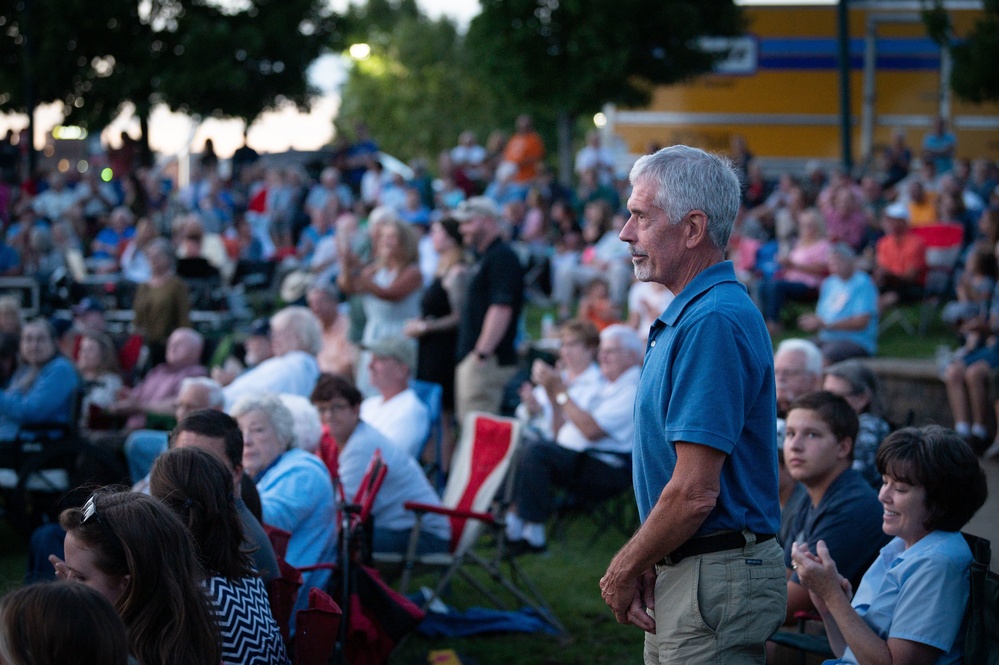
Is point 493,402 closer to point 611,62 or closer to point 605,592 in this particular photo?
point 605,592

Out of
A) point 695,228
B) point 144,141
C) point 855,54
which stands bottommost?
point 695,228

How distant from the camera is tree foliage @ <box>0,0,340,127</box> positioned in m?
21.3

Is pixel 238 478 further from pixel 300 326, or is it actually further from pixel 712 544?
pixel 300 326

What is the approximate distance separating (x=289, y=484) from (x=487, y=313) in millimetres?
2762

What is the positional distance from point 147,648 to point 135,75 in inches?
821

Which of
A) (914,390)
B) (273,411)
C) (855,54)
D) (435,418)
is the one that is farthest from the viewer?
(855,54)

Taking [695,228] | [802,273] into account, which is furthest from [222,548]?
[802,273]

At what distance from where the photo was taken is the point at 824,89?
17.7 meters

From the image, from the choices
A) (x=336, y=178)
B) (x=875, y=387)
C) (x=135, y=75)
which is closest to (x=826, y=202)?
(x=336, y=178)

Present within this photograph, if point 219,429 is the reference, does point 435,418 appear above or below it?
below

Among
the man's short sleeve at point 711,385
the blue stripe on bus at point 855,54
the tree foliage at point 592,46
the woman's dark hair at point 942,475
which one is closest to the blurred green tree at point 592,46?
the tree foliage at point 592,46

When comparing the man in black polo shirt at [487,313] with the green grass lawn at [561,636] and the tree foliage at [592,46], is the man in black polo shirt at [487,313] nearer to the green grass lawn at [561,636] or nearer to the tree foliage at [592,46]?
Answer: the green grass lawn at [561,636]

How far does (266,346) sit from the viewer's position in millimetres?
7422

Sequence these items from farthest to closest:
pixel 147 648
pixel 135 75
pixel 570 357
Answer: pixel 135 75, pixel 570 357, pixel 147 648
